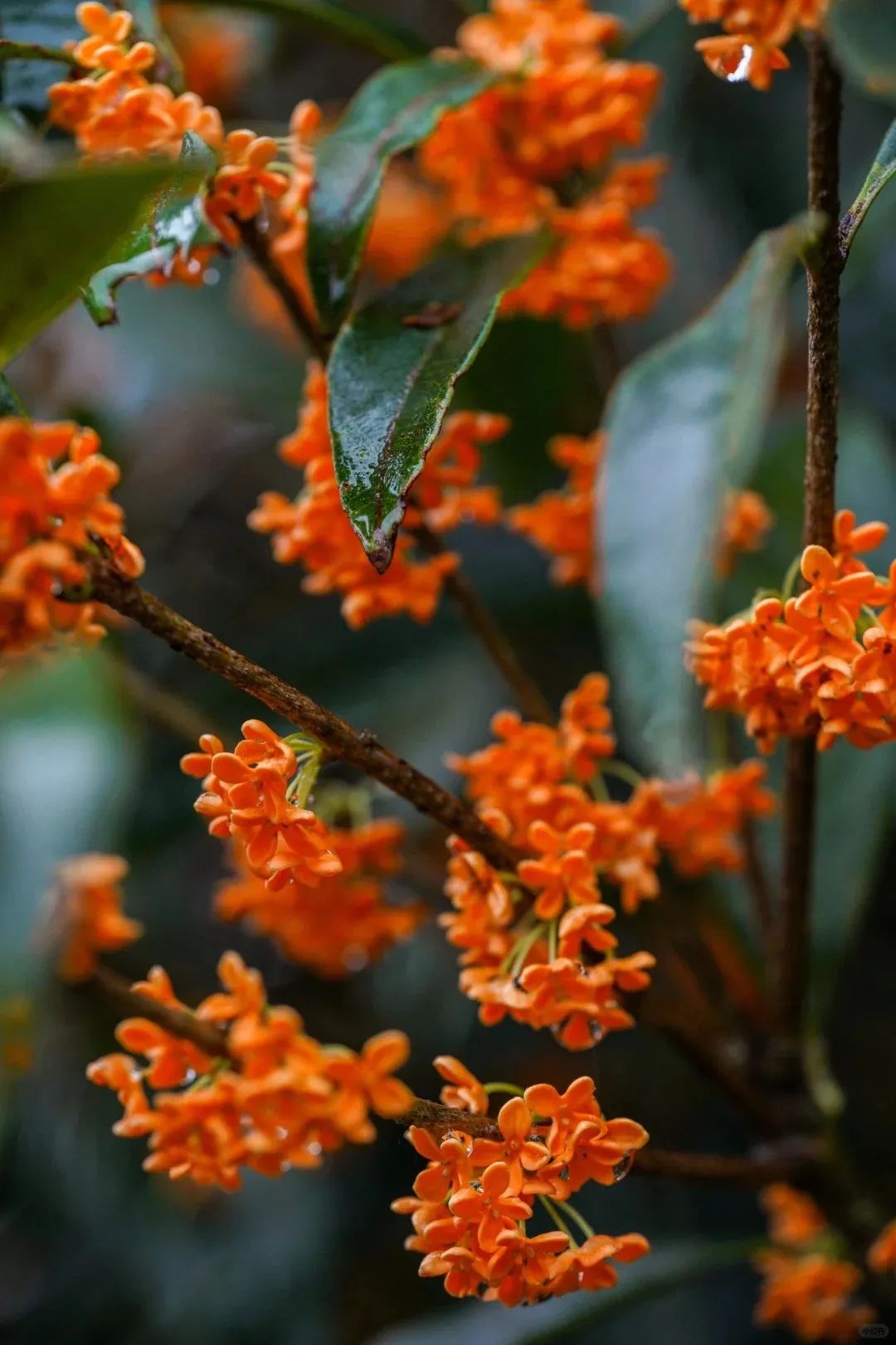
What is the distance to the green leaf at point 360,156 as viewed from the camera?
21.5 inches

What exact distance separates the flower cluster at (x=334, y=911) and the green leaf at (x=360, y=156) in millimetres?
322

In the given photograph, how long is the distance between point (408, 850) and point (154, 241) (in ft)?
1.65

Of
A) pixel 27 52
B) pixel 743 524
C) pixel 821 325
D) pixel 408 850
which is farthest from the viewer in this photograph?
pixel 408 850

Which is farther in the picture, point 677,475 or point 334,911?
point 334,911

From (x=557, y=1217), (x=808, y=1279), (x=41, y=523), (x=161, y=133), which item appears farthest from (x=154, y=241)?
(x=808, y=1279)

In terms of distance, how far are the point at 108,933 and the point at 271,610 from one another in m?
0.47

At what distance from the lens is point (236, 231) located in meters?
0.55

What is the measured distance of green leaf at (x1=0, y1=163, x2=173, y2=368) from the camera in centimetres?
32

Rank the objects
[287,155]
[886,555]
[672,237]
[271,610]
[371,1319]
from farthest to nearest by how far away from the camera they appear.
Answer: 1. [672,237]
2. [271,610]
3. [371,1319]
4. [886,555]
5. [287,155]

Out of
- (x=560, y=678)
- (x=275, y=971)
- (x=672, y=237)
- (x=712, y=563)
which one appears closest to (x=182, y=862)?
(x=275, y=971)

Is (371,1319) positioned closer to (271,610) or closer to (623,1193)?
(623,1193)

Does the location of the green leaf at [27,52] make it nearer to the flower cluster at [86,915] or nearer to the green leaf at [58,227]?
the green leaf at [58,227]

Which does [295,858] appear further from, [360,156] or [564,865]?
[360,156]

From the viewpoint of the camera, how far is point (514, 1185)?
0.43 m
